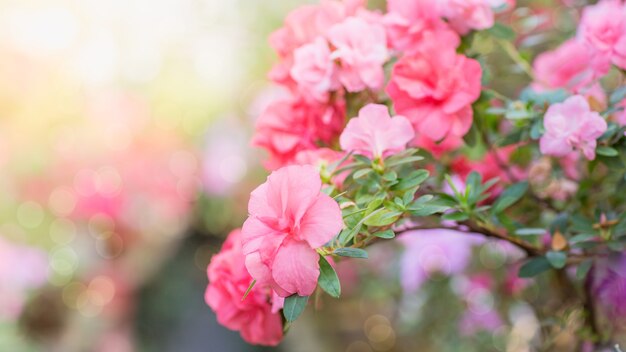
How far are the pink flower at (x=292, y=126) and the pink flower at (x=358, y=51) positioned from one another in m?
0.05

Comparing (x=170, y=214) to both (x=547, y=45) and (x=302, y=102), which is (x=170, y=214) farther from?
(x=302, y=102)

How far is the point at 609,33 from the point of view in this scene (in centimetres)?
60

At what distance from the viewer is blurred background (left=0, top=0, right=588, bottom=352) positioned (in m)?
1.61

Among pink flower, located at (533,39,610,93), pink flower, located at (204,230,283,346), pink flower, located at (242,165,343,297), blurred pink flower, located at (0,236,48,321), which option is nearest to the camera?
pink flower, located at (242,165,343,297)

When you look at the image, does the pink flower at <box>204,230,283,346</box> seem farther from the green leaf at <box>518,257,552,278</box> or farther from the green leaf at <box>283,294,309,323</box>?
the green leaf at <box>518,257,552,278</box>

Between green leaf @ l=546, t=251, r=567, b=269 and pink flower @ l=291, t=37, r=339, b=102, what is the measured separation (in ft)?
0.75

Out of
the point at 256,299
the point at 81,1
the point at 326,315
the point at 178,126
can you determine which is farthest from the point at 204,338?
the point at 256,299

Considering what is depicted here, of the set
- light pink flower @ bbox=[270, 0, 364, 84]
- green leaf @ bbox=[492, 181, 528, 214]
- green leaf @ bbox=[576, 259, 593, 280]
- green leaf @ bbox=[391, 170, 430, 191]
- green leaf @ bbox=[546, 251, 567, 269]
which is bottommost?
green leaf @ bbox=[576, 259, 593, 280]

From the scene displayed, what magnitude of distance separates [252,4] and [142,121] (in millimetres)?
Result: 389

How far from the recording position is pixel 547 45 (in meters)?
0.96

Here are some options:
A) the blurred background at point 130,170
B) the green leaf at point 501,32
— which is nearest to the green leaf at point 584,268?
the green leaf at point 501,32

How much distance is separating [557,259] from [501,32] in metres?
0.22

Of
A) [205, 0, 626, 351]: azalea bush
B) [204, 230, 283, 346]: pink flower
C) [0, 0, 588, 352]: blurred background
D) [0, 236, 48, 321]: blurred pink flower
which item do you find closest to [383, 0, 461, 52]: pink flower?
[205, 0, 626, 351]: azalea bush

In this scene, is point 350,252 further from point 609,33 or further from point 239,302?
point 609,33
